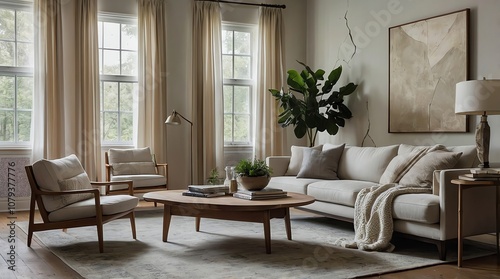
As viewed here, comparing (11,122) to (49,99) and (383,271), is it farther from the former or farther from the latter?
(383,271)

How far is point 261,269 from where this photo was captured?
3801 millimetres

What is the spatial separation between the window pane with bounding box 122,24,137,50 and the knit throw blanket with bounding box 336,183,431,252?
4.28 metres

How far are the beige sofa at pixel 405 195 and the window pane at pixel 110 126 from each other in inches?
91.0

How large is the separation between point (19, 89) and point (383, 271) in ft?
17.2

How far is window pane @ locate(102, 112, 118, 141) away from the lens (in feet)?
24.7

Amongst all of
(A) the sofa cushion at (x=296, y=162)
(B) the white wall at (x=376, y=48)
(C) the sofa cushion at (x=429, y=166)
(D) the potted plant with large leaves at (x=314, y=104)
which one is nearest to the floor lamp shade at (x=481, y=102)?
(C) the sofa cushion at (x=429, y=166)

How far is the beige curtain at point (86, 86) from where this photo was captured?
23.4 ft

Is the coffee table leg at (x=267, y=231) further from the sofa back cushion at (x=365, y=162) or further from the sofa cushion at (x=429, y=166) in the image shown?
the sofa back cushion at (x=365, y=162)

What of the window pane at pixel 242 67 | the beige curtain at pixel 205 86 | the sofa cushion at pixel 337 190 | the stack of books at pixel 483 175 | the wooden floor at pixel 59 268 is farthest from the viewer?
the window pane at pixel 242 67

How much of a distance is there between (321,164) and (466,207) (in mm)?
2126

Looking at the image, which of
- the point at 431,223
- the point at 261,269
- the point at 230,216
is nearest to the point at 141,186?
the point at 230,216

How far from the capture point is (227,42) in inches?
325

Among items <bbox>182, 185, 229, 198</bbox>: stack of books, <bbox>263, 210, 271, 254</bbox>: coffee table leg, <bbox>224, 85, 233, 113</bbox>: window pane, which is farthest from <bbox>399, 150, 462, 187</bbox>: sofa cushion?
<bbox>224, 85, 233, 113</bbox>: window pane

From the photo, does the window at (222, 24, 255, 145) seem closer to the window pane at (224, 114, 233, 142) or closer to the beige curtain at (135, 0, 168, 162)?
the window pane at (224, 114, 233, 142)
